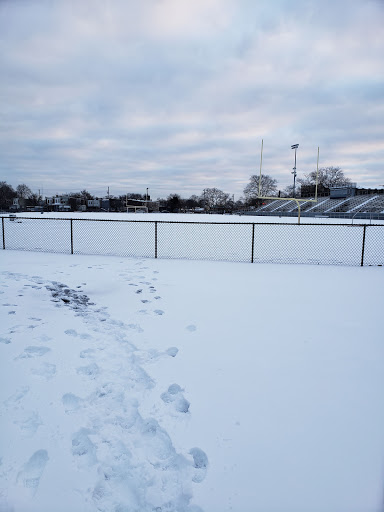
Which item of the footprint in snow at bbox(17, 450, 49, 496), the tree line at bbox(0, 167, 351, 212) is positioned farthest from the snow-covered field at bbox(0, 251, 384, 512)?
the tree line at bbox(0, 167, 351, 212)

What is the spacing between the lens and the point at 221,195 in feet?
443

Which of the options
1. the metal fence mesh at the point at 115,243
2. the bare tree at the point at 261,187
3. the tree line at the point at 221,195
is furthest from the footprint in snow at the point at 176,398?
the bare tree at the point at 261,187

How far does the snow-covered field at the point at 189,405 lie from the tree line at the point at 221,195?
59.2 m

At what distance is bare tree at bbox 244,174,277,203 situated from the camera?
8975cm

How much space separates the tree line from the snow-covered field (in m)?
59.2

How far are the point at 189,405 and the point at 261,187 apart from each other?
98725mm

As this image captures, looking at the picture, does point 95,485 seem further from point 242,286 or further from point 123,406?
point 242,286

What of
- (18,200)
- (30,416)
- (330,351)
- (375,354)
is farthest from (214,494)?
(18,200)

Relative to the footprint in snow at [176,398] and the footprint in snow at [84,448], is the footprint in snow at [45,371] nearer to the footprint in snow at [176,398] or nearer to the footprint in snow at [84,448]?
the footprint in snow at [84,448]

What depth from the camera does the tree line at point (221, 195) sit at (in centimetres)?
8575

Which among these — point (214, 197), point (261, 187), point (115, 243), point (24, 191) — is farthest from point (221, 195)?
point (115, 243)

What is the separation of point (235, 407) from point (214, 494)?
A: 0.89 m

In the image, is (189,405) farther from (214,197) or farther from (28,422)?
(214,197)

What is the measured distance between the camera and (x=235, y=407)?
2889mm
